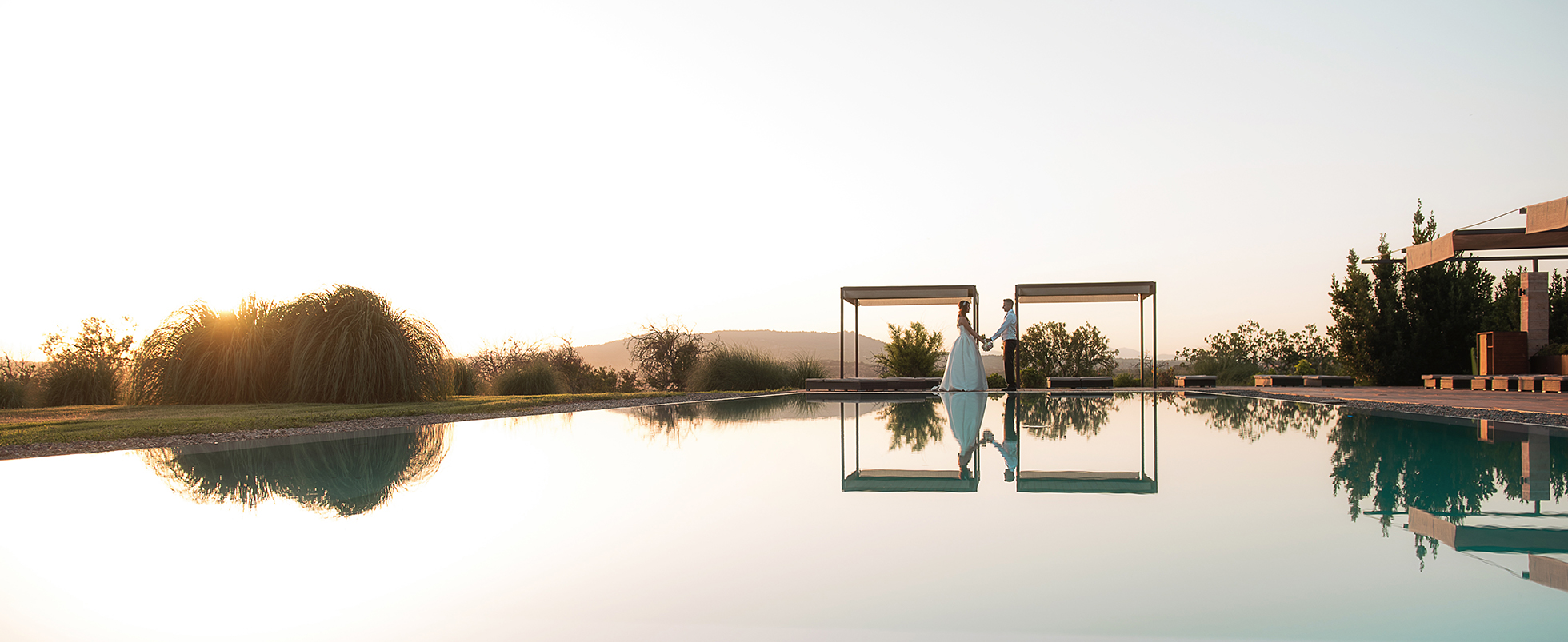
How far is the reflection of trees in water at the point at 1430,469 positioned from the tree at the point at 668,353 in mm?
12461

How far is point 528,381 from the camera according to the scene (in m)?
13.5

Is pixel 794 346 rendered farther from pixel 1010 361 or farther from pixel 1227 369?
pixel 1010 361

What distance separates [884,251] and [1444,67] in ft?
32.8

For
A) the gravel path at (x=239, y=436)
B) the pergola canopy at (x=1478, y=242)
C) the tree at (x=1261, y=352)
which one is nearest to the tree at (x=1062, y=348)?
the tree at (x=1261, y=352)

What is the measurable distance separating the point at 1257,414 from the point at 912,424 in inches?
148

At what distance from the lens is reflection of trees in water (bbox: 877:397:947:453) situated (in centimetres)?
508

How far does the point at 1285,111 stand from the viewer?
39.1 ft

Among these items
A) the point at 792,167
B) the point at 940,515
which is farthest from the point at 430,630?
the point at 792,167

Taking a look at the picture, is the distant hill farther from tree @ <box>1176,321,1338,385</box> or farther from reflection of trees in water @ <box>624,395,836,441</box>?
reflection of trees in water @ <box>624,395,836,441</box>

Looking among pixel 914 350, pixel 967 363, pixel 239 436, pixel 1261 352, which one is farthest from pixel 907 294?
pixel 1261 352

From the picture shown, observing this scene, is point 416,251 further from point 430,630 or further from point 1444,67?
point 1444,67

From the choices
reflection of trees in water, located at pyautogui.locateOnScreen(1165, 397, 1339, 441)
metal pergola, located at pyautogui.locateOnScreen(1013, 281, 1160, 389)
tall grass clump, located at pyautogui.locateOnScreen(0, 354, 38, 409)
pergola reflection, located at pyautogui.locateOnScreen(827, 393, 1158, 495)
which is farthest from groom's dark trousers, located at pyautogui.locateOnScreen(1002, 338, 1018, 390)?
tall grass clump, located at pyautogui.locateOnScreen(0, 354, 38, 409)

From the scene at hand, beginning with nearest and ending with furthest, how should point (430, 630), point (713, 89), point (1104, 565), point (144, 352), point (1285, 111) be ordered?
point (430, 630) → point (1104, 565) → point (144, 352) → point (1285, 111) → point (713, 89)

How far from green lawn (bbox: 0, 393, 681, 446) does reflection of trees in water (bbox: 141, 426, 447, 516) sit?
101 centimetres
